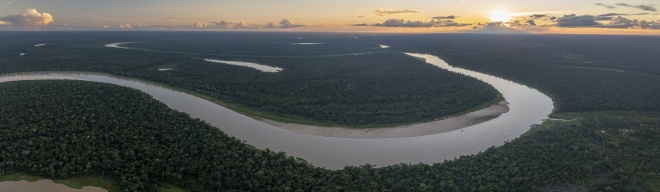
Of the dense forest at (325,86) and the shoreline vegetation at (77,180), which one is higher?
the dense forest at (325,86)

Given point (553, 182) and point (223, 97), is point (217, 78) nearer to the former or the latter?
point (223, 97)

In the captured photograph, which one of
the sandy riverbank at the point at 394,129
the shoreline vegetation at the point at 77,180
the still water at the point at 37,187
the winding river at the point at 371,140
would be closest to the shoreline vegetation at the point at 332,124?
the sandy riverbank at the point at 394,129

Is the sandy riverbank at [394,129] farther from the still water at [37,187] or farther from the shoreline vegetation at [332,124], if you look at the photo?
the still water at [37,187]

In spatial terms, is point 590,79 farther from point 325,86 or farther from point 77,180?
point 77,180

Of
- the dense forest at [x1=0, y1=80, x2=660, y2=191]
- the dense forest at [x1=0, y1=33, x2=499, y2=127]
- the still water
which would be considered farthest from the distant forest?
the dense forest at [x1=0, y1=33, x2=499, y2=127]

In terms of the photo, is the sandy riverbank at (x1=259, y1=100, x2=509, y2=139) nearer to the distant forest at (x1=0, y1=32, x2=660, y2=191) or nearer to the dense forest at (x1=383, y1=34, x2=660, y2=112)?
the distant forest at (x1=0, y1=32, x2=660, y2=191)

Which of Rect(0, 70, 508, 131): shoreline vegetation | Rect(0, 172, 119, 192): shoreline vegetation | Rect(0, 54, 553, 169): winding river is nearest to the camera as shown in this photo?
Rect(0, 172, 119, 192): shoreline vegetation

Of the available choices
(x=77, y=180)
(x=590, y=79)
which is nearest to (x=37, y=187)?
(x=77, y=180)

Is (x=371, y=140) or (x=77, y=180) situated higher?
(x=77, y=180)
